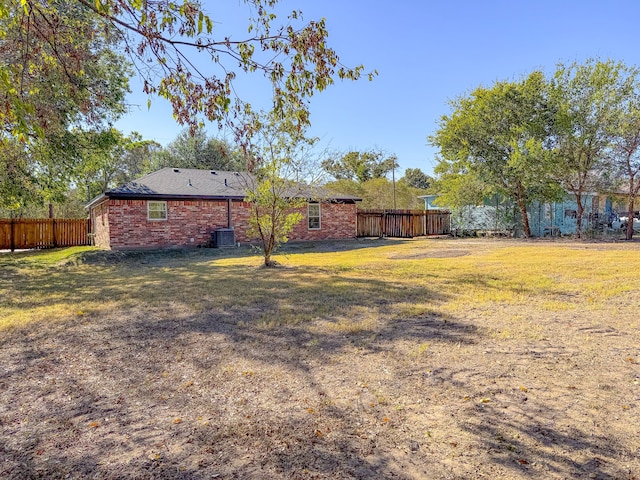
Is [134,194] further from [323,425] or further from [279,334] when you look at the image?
[323,425]

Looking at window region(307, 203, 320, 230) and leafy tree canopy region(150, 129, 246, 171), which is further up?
leafy tree canopy region(150, 129, 246, 171)

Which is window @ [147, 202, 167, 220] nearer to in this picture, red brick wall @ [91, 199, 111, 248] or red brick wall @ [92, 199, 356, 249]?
red brick wall @ [92, 199, 356, 249]

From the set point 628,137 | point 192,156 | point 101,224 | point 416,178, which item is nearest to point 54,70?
point 101,224

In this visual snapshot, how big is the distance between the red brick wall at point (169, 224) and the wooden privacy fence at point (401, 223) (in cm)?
417

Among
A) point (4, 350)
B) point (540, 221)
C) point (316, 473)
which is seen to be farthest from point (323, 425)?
point (540, 221)

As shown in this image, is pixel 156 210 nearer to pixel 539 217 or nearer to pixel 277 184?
pixel 277 184

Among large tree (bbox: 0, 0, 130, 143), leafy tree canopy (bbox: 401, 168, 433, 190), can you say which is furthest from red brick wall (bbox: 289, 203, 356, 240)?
leafy tree canopy (bbox: 401, 168, 433, 190)

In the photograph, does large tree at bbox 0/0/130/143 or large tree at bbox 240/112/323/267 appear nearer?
large tree at bbox 0/0/130/143

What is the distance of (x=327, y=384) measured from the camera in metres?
3.29

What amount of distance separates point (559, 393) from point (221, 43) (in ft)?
13.0

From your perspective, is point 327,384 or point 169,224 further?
point 169,224

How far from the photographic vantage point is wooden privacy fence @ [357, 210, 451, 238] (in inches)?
879

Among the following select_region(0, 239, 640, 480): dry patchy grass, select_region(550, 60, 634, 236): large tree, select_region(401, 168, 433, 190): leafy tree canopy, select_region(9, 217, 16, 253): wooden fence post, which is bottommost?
select_region(0, 239, 640, 480): dry patchy grass

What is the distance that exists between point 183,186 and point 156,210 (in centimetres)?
178
